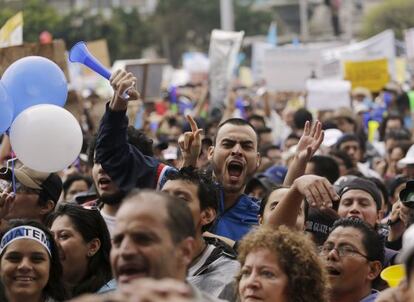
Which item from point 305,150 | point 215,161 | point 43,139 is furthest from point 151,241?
point 215,161

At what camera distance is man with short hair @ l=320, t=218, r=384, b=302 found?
19.5ft

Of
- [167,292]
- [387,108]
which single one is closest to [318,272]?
[167,292]

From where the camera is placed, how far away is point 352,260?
5977mm

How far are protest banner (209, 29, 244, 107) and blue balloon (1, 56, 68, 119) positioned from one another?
793 cm

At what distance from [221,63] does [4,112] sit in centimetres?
904

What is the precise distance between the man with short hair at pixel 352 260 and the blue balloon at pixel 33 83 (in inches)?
69.7

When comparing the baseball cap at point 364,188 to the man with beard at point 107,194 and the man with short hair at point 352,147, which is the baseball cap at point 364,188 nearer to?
the man with beard at point 107,194

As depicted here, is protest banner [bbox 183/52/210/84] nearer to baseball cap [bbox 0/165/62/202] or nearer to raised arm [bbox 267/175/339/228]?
baseball cap [bbox 0/165/62/202]

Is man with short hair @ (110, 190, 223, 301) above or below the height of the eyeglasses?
above

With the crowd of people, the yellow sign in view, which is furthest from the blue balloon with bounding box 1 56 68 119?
the yellow sign

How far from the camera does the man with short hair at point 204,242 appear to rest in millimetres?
5637

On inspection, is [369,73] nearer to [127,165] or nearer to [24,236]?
[127,165]

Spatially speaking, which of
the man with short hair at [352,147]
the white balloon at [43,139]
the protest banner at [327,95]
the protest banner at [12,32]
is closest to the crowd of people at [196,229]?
the white balloon at [43,139]

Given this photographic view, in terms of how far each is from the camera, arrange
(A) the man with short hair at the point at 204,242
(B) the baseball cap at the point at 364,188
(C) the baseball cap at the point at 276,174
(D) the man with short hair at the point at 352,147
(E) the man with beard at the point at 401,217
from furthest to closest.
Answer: (D) the man with short hair at the point at 352,147
(C) the baseball cap at the point at 276,174
(B) the baseball cap at the point at 364,188
(E) the man with beard at the point at 401,217
(A) the man with short hair at the point at 204,242
